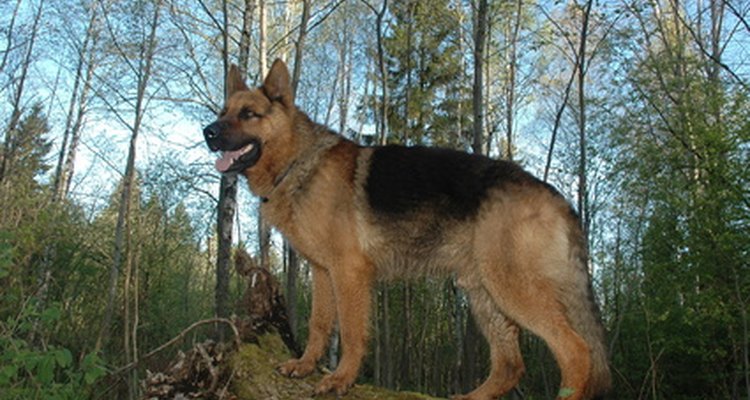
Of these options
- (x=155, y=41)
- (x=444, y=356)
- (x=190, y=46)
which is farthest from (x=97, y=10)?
(x=444, y=356)

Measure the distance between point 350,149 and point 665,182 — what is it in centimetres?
1343

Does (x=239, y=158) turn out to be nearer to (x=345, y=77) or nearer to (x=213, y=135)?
(x=213, y=135)

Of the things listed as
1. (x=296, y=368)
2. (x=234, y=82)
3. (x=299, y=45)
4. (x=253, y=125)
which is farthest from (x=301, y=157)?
(x=299, y=45)

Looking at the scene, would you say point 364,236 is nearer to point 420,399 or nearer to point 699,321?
point 420,399

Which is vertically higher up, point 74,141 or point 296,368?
point 74,141

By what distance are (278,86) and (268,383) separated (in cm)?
280

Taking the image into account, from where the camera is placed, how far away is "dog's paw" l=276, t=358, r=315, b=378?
4016 millimetres

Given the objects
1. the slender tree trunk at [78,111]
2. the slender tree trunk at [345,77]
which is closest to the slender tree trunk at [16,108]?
the slender tree trunk at [78,111]

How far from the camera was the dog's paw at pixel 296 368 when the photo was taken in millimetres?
4016

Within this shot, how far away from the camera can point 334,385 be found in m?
3.91

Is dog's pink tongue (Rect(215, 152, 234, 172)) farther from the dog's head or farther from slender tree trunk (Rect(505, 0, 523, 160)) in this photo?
slender tree trunk (Rect(505, 0, 523, 160))

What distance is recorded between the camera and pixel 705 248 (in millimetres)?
13273

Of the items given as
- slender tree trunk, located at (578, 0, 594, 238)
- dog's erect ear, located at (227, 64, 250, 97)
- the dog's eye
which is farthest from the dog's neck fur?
slender tree trunk, located at (578, 0, 594, 238)

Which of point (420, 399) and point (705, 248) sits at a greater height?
point (705, 248)
